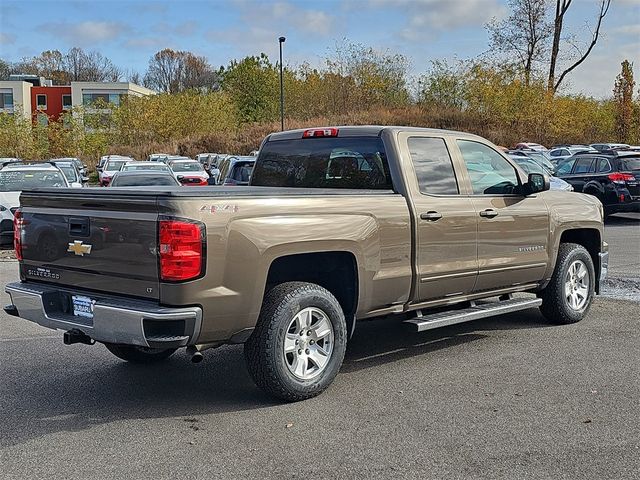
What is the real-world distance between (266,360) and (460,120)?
48449mm

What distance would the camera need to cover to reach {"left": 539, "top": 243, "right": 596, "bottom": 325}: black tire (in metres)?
7.53

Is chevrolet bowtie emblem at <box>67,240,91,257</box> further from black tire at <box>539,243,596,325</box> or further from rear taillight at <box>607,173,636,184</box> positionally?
rear taillight at <box>607,173,636,184</box>

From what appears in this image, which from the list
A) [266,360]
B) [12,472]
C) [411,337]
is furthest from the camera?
[411,337]

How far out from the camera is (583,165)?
771 inches

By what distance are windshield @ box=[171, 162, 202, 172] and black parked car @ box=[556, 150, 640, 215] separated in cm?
1401

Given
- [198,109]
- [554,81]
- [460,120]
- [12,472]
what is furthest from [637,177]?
[198,109]

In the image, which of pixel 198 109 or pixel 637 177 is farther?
pixel 198 109

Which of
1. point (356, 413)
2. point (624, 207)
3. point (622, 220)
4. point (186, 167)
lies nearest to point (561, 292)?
point (356, 413)

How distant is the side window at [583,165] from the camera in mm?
19391

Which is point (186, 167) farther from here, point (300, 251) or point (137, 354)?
point (300, 251)

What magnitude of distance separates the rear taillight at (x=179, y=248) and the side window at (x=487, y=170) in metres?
3.02

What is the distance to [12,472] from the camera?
412 centimetres

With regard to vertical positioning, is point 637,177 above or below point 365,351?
above

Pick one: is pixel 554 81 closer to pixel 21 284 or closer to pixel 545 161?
pixel 545 161
